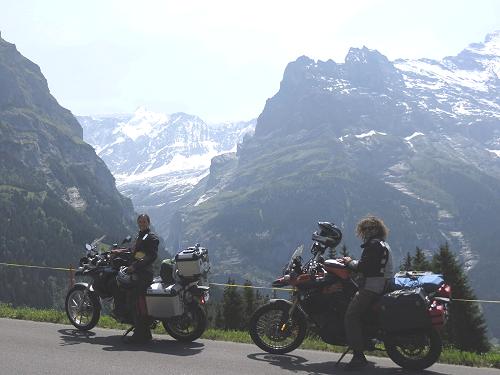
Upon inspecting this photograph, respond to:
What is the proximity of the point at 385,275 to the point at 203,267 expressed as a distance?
418 centimetres

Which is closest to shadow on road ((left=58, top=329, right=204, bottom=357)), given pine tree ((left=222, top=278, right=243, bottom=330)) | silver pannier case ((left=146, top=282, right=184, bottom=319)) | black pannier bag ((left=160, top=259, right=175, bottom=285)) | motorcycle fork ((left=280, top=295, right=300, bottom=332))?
silver pannier case ((left=146, top=282, right=184, bottom=319))

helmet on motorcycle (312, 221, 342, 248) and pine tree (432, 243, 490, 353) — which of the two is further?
pine tree (432, 243, 490, 353)

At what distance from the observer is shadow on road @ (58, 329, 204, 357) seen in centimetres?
1193

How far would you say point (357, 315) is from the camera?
10.4 metres

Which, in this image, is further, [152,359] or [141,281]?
[141,281]

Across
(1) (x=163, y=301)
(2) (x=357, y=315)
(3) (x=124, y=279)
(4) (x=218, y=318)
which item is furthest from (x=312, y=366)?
(4) (x=218, y=318)

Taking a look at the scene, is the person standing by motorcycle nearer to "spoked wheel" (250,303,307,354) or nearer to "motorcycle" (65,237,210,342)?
"spoked wheel" (250,303,307,354)

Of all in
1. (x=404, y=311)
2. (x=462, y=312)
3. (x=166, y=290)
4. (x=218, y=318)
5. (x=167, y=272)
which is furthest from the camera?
(x=218, y=318)

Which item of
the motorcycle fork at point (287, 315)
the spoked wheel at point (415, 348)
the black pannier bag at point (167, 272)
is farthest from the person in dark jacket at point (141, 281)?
the spoked wheel at point (415, 348)

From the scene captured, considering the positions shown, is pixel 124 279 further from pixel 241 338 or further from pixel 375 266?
pixel 375 266

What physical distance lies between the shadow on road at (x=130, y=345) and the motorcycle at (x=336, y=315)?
1.47 m

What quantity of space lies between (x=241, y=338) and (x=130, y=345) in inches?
109

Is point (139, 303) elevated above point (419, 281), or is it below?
below

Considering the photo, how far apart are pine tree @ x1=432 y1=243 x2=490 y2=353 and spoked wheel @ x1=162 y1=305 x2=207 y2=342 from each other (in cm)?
3916
